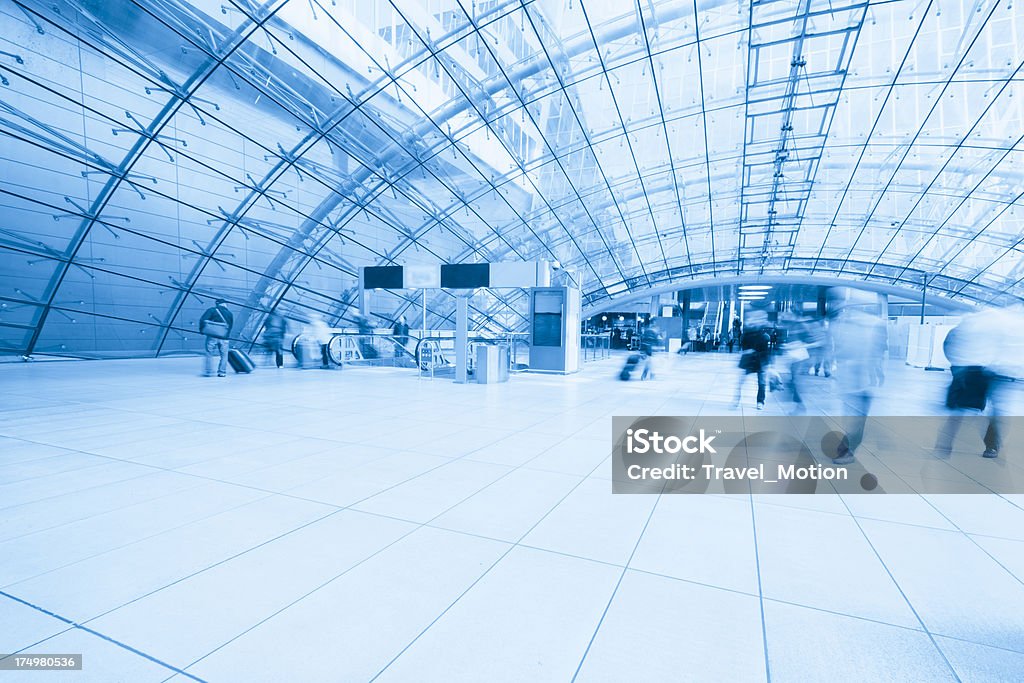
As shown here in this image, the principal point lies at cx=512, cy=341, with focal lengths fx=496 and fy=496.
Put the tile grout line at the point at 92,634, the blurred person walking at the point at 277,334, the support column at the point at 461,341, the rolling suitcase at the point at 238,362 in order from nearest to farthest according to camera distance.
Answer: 1. the tile grout line at the point at 92,634
2. the support column at the point at 461,341
3. the rolling suitcase at the point at 238,362
4. the blurred person walking at the point at 277,334

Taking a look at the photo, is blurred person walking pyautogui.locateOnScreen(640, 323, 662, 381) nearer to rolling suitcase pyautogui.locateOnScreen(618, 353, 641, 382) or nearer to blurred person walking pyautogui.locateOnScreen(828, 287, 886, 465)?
rolling suitcase pyautogui.locateOnScreen(618, 353, 641, 382)

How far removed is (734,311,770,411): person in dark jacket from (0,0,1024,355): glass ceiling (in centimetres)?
1254

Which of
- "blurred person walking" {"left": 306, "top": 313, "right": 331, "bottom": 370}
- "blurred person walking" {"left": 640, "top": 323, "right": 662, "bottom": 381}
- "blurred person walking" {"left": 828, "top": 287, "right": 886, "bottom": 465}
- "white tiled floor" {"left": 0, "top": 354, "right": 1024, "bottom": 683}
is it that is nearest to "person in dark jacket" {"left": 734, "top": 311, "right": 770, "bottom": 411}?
"blurred person walking" {"left": 828, "top": 287, "right": 886, "bottom": 465}

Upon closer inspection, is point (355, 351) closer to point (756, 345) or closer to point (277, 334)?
point (277, 334)

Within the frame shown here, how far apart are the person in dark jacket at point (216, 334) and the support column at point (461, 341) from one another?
614cm

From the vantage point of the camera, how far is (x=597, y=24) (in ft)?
57.5

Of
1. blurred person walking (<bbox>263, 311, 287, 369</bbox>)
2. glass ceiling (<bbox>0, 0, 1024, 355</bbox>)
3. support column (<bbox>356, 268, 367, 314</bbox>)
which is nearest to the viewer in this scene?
glass ceiling (<bbox>0, 0, 1024, 355</bbox>)

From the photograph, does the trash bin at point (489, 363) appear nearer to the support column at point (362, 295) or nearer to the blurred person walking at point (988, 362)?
the support column at point (362, 295)

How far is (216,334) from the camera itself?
43.2ft

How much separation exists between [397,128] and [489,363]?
13.2 m

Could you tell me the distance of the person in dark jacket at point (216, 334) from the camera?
13.1 metres

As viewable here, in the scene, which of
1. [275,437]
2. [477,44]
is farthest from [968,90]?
[275,437]

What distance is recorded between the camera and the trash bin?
13227mm

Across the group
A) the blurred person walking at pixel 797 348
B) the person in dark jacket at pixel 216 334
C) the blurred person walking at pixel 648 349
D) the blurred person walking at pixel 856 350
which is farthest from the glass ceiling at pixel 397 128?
the blurred person walking at pixel 856 350
